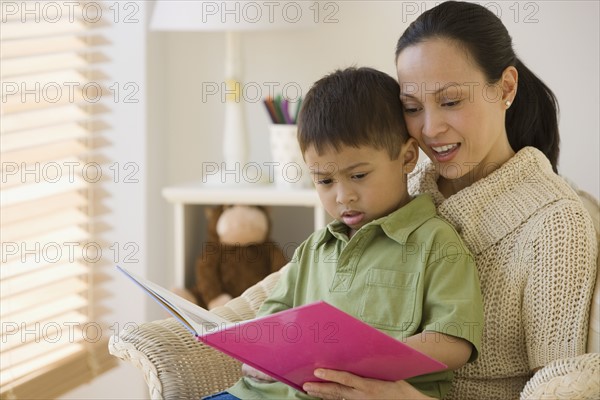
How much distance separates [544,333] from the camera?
1.41 metres

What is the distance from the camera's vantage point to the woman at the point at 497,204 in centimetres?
141

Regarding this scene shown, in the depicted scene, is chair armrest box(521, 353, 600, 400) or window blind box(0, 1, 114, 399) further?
window blind box(0, 1, 114, 399)

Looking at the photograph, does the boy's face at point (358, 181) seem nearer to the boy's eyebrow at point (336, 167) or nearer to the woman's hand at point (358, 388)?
the boy's eyebrow at point (336, 167)

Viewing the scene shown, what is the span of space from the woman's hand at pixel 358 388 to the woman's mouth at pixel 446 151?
1.31 ft

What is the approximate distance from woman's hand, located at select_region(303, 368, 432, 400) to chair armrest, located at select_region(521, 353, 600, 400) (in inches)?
6.5

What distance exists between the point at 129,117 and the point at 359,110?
1.37 metres

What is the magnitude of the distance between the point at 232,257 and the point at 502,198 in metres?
1.19

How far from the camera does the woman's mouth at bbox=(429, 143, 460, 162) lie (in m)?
1.50

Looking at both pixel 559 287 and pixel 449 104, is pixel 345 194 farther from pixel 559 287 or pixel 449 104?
pixel 559 287

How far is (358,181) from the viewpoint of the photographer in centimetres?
143

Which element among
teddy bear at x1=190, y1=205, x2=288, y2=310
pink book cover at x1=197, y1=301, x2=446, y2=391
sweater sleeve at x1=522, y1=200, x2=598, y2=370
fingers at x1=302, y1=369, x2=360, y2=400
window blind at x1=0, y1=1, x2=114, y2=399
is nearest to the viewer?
pink book cover at x1=197, y1=301, x2=446, y2=391

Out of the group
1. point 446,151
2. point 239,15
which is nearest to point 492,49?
point 446,151

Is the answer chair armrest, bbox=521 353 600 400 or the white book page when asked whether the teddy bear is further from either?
chair armrest, bbox=521 353 600 400

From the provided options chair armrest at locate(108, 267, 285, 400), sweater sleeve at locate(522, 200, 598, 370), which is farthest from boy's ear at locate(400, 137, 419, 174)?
chair armrest at locate(108, 267, 285, 400)
